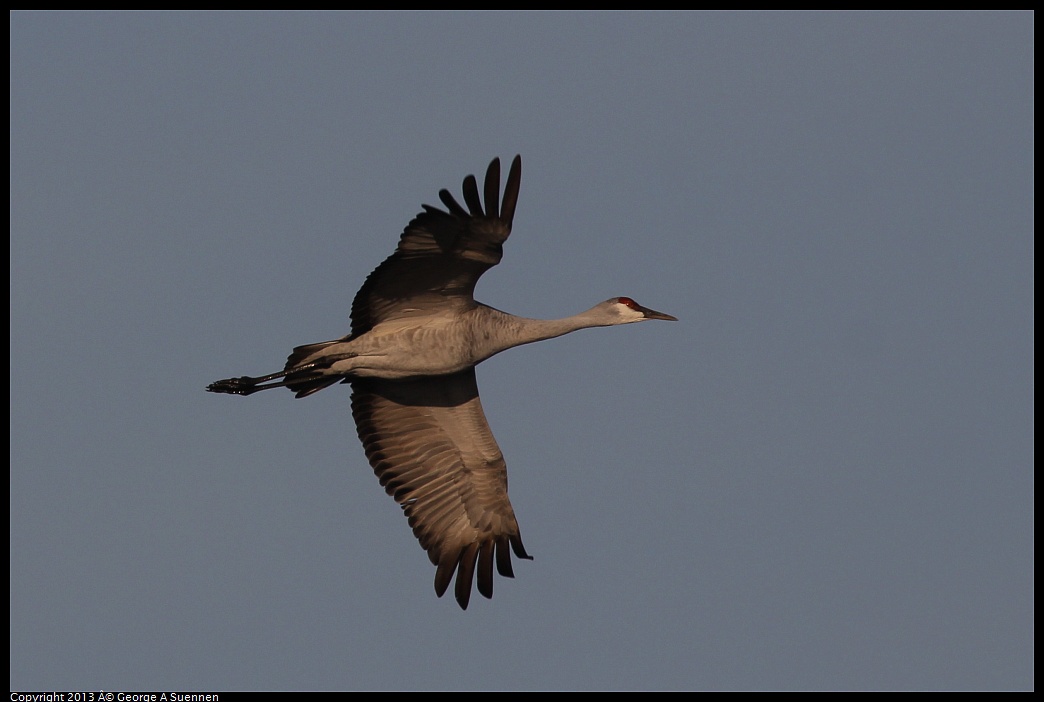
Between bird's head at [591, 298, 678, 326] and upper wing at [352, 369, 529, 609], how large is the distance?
1810 mm

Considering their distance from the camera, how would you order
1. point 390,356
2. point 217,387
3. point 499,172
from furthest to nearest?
point 217,387 < point 390,356 < point 499,172

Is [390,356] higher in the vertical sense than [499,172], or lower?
lower

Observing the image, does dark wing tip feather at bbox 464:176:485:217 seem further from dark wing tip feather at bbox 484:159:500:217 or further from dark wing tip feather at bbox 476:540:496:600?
dark wing tip feather at bbox 476:540:496:600

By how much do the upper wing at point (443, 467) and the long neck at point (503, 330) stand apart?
1.13 metres

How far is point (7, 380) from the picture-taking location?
20844 millimetres

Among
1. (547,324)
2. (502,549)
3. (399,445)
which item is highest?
(547,324)

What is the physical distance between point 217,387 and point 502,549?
4.11 metres

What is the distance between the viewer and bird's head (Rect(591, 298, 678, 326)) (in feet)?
65.5

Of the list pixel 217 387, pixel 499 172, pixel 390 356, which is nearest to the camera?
pixel 499 172

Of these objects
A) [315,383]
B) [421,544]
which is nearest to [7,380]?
[315,383]

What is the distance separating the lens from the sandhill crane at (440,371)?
58.3 feet

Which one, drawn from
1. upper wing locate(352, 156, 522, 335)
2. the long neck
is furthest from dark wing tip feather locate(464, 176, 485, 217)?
the long neck

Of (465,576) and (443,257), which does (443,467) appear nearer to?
(465,576)

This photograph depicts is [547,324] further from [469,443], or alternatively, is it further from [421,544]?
[421,544]
